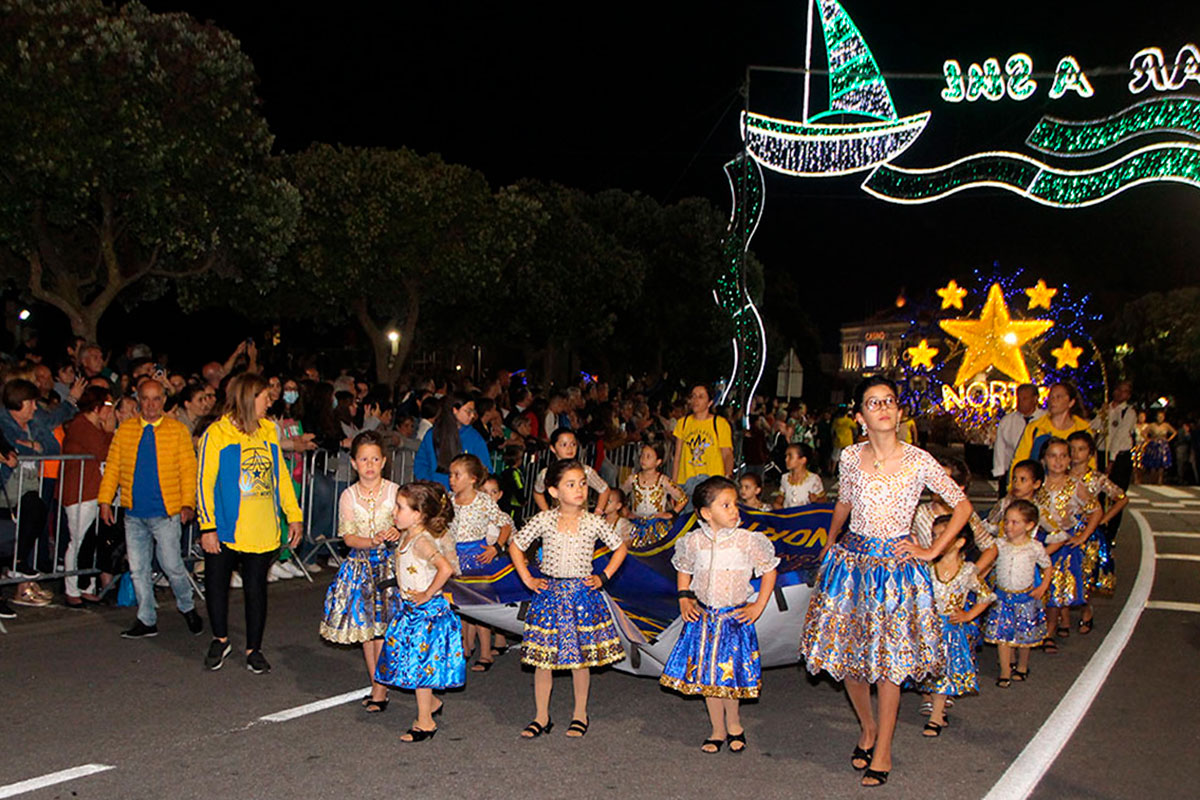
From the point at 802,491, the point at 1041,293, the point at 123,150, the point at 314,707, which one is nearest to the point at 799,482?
the point at 802,491

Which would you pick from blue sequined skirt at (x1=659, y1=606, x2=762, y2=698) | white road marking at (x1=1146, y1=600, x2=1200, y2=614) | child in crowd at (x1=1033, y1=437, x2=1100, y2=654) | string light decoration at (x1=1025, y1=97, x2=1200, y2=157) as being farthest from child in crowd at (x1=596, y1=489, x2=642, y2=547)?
string light decoration at (x1=1025, y1=97, x2=1200, y2=157)

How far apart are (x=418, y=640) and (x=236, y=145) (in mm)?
16436

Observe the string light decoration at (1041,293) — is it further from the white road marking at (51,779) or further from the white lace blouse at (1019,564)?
the white road marking at (51,779)

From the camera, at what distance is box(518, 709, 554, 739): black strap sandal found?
21.5 feet

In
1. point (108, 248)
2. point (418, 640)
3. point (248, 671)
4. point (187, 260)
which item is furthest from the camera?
point (187, 260)

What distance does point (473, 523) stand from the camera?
812cm

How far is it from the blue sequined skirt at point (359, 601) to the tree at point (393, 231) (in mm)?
24274

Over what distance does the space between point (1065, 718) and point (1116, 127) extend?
16.5 m

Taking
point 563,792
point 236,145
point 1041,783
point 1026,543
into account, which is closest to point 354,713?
point 563,792

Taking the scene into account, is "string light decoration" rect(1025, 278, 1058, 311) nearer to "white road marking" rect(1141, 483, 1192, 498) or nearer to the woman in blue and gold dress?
"white road marking" rect(1141, 483, 1192, 498)

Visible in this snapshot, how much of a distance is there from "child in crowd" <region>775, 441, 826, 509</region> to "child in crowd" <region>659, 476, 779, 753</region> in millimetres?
4199

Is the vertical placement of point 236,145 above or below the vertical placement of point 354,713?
above

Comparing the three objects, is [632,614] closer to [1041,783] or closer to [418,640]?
[418,640]

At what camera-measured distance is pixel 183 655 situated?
8.34m
